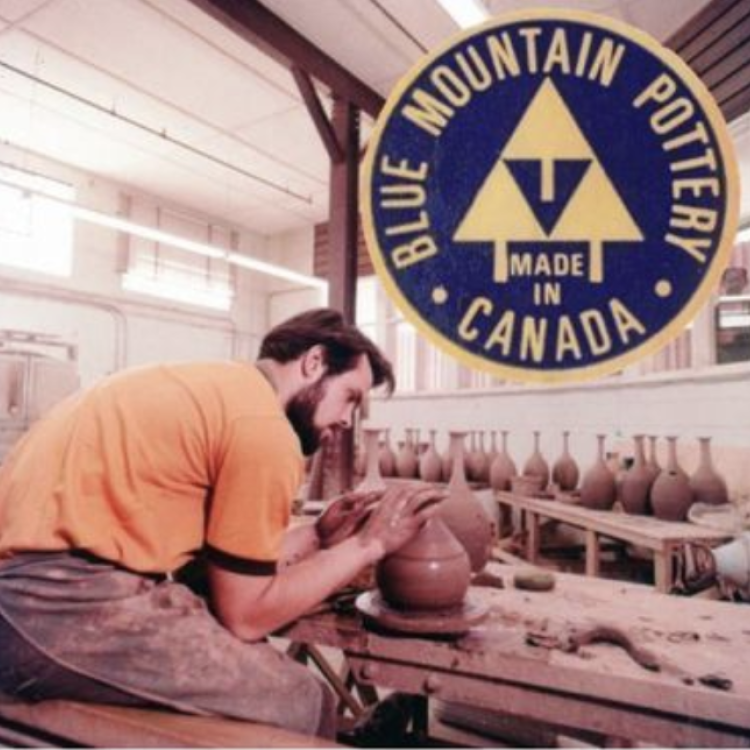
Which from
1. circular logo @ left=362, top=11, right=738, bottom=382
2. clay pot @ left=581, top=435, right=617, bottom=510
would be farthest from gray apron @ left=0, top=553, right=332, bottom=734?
clay pot @ left=581, top=435, right=617, bottom=510

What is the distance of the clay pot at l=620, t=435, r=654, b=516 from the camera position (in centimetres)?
375

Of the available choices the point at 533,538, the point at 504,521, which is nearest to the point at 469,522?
the point at 533,538

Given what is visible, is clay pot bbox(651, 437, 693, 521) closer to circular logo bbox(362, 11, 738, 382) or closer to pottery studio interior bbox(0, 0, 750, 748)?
pottery studio interior bbox(0, 0, 750, 748)

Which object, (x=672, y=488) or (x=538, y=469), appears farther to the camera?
(x=538, y=469)

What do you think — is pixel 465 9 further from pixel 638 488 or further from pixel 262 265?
pixel 262 265

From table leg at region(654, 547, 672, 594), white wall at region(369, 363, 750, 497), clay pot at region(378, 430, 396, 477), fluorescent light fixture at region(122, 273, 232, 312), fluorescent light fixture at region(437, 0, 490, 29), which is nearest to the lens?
fluorescent light fixture at region(437, 0, 490, 29)

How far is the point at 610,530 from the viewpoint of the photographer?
11.4 ft

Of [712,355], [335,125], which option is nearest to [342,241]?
[335,125]

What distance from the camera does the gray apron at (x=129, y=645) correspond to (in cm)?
123

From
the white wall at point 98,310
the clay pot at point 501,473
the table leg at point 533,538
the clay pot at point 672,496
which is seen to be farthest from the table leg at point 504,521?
the white wall at point 98,310

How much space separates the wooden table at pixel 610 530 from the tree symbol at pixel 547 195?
2.14 metres

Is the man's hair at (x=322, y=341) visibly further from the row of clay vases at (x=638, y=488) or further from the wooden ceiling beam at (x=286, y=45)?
the wooden ceiling beam at (x=286, y=45)

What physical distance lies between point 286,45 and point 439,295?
377 centimetres

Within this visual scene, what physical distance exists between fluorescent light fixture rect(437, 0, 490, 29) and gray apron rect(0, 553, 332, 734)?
2504 mm
